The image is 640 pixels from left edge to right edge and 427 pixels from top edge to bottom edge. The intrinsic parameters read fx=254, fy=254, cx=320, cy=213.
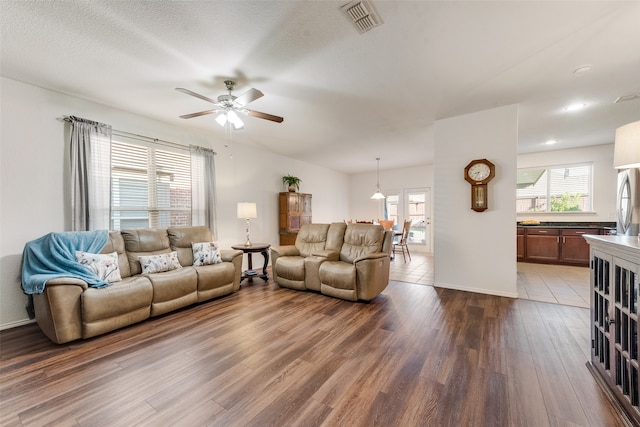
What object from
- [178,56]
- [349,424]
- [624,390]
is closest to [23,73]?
[178,56]

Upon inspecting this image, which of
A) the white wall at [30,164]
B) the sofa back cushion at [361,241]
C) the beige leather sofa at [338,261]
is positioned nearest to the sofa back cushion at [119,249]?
the white wall at [30,164]

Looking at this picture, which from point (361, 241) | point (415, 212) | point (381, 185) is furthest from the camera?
point (381, 185)

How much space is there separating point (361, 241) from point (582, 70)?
3.12 m

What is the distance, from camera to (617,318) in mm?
1551

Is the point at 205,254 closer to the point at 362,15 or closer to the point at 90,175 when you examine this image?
the point at 90,175

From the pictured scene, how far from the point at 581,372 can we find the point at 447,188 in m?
2.58

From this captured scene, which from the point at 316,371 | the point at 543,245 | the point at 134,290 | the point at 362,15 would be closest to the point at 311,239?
the point at 134,290

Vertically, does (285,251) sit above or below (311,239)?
below

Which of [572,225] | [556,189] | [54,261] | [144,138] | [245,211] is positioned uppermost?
[144,138]

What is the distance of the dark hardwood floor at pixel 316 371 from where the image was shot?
149 cm

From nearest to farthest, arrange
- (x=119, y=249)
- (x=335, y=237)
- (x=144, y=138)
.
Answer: (x=119, y=249) → (x=144, y=138) → (x=335, y=237)

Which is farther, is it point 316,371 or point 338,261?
point 338,261

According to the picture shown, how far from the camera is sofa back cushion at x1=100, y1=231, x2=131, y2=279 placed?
10.0ft

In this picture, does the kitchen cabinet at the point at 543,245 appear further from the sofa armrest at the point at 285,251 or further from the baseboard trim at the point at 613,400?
the sofa armrest at the point at 285,251
